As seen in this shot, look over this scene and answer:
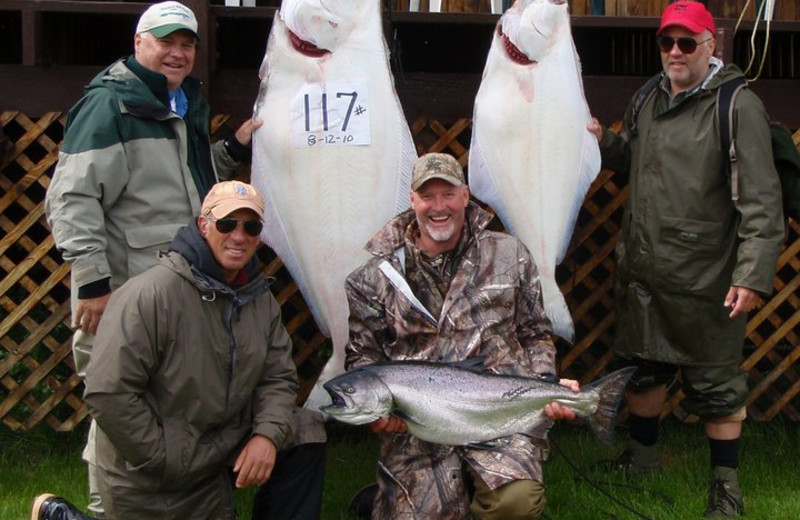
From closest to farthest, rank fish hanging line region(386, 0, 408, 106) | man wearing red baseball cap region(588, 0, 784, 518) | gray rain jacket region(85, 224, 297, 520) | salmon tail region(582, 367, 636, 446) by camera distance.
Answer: gray rain jacket region(85, 224, 297, 520) < salmon tail region(582, 367, 636, 446) < man wearing red baseball cap region(588, 0, 784, 518) < fish hanging line region(386, 0, 408, 106)

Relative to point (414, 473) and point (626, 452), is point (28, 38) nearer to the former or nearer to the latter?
point (414, 473)

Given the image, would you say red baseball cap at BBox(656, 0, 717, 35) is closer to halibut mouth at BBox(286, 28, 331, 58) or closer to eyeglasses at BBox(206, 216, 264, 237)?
halibut mouth at BBox(286, 28, 331, 58)

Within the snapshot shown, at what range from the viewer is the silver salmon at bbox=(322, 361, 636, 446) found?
305 cm

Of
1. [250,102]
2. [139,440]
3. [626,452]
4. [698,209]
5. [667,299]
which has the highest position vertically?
[250,102]

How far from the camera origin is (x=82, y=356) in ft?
11.4

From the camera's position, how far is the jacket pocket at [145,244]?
3.38 meters

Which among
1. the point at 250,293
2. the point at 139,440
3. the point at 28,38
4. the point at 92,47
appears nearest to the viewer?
the point at 139,440

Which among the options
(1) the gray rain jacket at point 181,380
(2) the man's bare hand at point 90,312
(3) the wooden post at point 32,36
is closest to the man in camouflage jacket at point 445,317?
(1) the gray rain jacket at point 181,380

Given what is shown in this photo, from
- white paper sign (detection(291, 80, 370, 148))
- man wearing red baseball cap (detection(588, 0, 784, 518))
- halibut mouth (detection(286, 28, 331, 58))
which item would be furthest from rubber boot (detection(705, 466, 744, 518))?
halibut mouth (detection(286, 28, 331, 58))

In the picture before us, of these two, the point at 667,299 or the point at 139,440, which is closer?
the point at 139,440

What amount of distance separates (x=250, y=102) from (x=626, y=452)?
218 centimetres

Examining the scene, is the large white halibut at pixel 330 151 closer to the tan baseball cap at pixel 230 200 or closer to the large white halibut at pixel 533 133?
the large white halibut at pixel 533 133

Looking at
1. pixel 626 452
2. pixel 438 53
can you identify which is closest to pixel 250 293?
pixel 626 452

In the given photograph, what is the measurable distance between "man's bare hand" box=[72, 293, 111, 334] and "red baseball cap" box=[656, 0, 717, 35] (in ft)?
7.29
